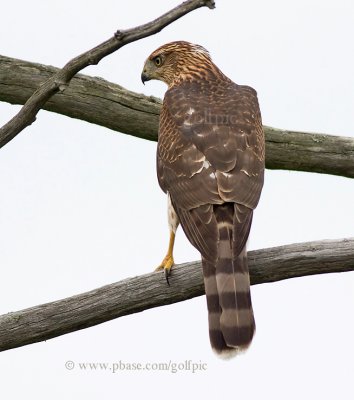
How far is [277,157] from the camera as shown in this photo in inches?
341

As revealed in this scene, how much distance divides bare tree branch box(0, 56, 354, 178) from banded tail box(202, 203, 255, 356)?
5.73 feet

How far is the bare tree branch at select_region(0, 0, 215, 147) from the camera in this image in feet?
20.1

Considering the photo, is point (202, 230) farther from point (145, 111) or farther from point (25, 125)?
point (145, 111)

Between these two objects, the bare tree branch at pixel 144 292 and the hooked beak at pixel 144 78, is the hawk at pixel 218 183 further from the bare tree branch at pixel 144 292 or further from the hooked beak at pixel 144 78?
the hooked beak at pixel 144 78

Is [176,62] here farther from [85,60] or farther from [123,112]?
[85,60]

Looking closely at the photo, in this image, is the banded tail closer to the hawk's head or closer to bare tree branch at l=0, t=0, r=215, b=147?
bare tree branch at l=0, t=0, r=215, b=147

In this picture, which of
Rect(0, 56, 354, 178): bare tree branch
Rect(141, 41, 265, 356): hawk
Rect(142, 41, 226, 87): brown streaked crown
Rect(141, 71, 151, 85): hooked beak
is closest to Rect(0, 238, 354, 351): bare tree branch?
Rect(141, 41, 265, 356): hawk

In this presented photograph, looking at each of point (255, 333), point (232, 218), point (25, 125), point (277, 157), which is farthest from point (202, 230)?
point (277, 157)

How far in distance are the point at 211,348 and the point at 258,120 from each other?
6.03 ft

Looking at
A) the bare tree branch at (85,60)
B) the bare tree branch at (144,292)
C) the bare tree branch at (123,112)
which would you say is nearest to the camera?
the bare tree branch at (85,60)

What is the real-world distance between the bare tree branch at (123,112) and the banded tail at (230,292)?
5.73 feet

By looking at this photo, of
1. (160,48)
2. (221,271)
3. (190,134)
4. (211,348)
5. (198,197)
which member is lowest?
(211,348)

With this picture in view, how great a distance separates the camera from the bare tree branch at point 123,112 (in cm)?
859

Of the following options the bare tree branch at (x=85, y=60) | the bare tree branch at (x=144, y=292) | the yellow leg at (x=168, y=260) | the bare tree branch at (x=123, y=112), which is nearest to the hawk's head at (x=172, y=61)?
the bare tree branch at (x=123, y=112)
